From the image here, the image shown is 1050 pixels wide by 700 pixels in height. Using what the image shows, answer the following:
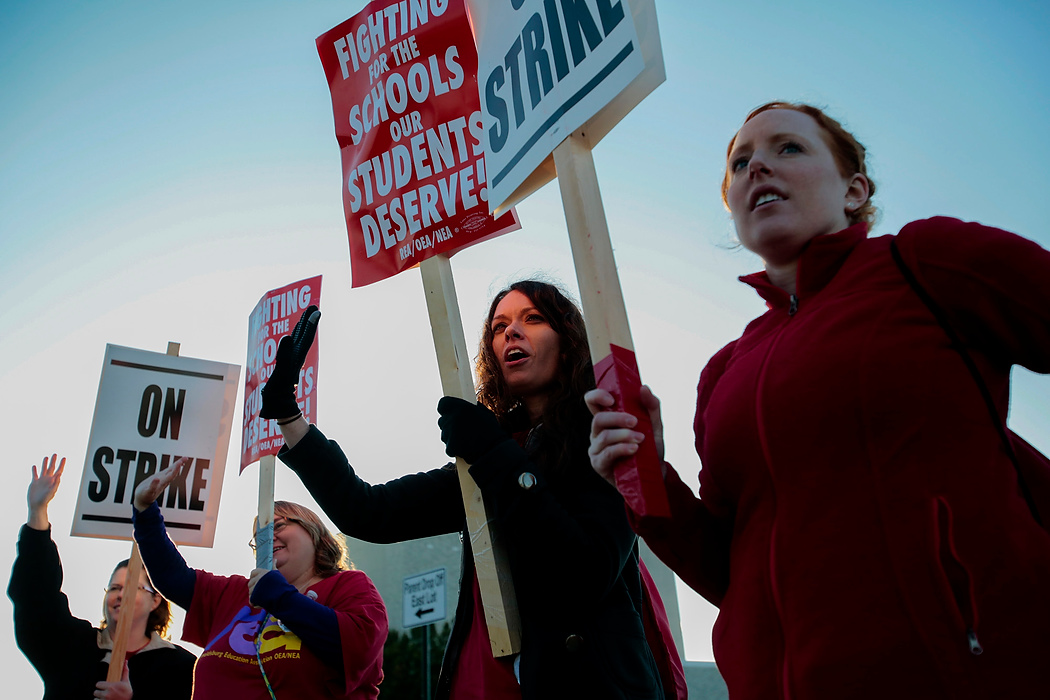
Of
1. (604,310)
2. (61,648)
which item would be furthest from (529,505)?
(61,648)

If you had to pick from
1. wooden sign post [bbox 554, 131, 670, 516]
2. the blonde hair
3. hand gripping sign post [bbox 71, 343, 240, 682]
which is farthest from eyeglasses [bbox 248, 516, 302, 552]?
wooden sign post [bbox 554, 131, 670, 516]

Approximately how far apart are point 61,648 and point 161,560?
0.91 m

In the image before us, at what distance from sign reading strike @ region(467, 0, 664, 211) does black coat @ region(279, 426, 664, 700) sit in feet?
2.63

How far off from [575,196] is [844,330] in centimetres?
75

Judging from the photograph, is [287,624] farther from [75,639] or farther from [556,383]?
[75,639]

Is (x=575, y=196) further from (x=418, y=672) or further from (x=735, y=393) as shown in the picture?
(x=418, y=672)

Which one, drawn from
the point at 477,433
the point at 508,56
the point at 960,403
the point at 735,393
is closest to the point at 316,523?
the point at 477,433

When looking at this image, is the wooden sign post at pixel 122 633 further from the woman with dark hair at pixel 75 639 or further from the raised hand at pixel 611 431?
the raised hand at pixel 611 431

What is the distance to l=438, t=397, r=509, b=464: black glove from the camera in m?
2.34

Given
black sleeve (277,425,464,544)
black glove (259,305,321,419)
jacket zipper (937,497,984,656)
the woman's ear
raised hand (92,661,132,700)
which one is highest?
black glove (259,305,321,419)

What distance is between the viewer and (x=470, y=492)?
2471mm

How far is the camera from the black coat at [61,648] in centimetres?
436

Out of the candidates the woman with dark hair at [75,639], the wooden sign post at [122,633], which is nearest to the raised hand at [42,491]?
the woman with dark hair at [75,639]

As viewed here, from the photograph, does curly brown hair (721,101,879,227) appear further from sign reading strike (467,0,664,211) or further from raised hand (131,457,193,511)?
raised hand (131,457,193,511)
